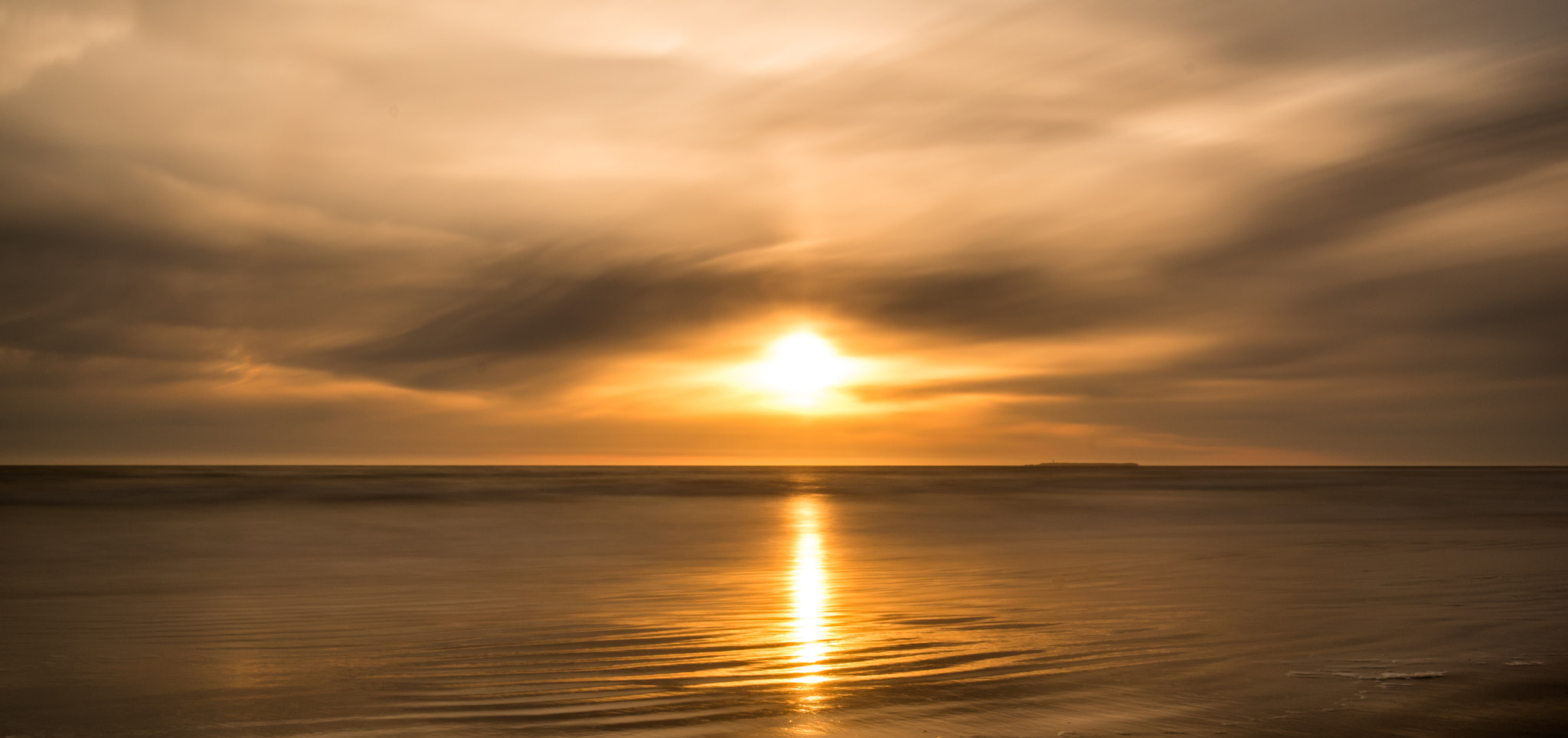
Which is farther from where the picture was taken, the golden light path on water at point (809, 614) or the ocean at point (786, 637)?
the golden light path on water at point (809, 614)

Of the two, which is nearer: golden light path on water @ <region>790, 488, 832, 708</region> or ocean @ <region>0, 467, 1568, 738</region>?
ocean @ <region>0, 467, 1568, 738</region>

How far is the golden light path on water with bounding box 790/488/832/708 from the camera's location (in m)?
7.47

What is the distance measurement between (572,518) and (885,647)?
2498 centimetres

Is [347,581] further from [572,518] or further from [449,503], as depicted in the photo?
[449,503]

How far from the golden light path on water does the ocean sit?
0.16 ft

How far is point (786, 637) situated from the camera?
903 centimetres

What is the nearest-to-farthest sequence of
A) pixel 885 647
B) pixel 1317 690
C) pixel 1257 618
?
pixel 1317 690 < pixel 885 647 < pixel 1257 618

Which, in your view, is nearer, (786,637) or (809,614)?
(786,637)

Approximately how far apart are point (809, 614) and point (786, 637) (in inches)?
58.2

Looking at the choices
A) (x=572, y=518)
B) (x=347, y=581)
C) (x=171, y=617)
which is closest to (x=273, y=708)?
(x=171, y=617)

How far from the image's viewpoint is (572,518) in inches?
1270

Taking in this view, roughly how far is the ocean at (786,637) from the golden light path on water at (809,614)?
1.9 inches

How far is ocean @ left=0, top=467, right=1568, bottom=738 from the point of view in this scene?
6.29 metres

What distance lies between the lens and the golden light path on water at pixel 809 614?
7473 millimetres
